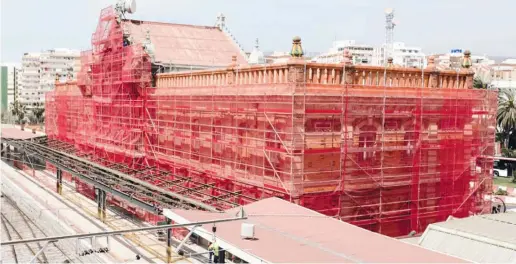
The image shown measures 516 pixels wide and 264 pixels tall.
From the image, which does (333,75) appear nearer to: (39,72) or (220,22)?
(220,22)

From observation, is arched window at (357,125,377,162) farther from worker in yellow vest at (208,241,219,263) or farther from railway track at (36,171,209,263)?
worker in yellow vest at (208,241,219,263)

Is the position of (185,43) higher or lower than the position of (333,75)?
higher

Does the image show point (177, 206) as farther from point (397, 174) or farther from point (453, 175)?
point (453, 175)

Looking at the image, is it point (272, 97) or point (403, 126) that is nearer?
point (272, 97)

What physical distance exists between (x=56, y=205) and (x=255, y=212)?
18.7 m

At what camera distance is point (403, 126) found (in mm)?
21172

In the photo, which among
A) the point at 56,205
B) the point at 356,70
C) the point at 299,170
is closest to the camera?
the point at 299,170

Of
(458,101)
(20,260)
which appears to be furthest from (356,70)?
(20,260)

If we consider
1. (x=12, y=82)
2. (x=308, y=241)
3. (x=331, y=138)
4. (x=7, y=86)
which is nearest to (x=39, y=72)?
(x=7, y=86)


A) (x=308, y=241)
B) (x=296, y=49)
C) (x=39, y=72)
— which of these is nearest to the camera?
(x=308, y=241)

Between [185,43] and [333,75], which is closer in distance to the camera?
[333,75]

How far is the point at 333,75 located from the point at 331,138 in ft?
7.47

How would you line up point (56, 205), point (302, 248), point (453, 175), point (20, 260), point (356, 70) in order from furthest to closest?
1. point (56, 205)
2. point (20, 260)
3. point (453, 175)
4. point (356, 70)
5. point (302, 248)

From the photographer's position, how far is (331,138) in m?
19.0
